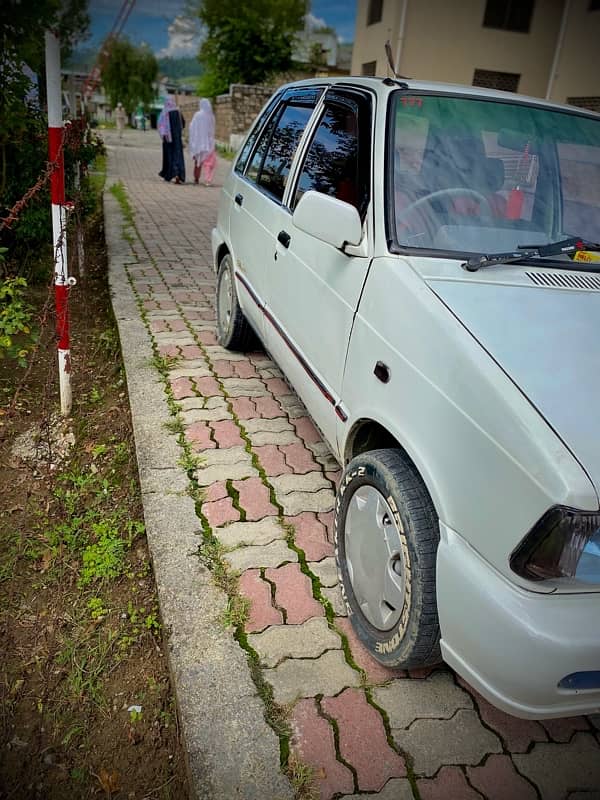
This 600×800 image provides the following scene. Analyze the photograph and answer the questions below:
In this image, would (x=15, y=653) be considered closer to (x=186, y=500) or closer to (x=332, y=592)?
(x=186, y=500)

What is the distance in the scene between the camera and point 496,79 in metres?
23.7

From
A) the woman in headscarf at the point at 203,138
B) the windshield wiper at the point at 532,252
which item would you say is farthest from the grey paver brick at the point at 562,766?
the woman in headscarf at the point at 203,138

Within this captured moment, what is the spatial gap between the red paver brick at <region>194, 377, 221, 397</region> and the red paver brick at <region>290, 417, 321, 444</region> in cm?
60

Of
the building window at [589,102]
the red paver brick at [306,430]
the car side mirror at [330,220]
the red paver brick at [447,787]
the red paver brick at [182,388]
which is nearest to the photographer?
the red paver brick at [447,787]

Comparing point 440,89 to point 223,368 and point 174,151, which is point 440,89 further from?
point 174,151

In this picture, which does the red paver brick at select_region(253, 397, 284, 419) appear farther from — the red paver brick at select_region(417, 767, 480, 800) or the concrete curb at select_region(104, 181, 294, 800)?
the red paver brick at select_region(417, 767, 480, 800)

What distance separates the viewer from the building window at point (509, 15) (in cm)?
2252

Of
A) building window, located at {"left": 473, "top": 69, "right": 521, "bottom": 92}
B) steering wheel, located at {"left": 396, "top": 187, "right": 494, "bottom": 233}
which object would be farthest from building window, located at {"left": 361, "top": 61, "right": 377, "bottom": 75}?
steering wheel, located at {"left": 396, "top": 187, "right": 494, "bottom": 233}

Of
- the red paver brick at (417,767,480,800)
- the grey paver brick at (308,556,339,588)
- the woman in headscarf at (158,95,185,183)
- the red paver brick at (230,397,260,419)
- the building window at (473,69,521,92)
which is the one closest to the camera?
the red paver brick at (417,767,480,800)

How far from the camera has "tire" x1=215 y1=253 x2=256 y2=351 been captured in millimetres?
4395

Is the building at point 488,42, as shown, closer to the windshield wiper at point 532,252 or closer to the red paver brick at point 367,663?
the windshield wiper at point 532,252

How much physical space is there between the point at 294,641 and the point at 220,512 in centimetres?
83

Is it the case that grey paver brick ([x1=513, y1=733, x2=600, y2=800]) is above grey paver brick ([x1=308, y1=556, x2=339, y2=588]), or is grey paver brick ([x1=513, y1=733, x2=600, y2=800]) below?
below

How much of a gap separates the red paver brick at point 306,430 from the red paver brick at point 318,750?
178 cm
